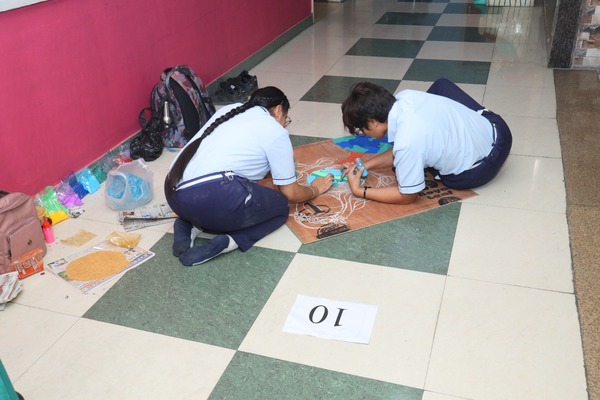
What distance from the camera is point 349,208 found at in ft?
8.50

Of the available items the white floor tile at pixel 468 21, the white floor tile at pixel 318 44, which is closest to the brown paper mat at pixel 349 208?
the white floor tile at pixel 318 44

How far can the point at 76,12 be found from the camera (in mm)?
2760

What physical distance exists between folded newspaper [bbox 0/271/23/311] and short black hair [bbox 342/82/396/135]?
4.80 ft

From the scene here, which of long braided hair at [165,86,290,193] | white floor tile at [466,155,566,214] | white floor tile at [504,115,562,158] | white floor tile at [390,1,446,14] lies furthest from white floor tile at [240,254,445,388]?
white floor tile at [390,1,446,14]

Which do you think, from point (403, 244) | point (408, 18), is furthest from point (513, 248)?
point (408, 18)

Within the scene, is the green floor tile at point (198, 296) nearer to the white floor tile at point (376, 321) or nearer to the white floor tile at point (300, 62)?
the white floor tile at point (376, 321)

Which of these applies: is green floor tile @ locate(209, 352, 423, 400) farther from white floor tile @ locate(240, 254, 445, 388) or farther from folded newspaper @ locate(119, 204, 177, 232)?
folded newspaper @ locate(119, 204, 177, 232)

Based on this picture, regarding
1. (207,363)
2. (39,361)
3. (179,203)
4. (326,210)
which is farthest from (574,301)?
(39,361)

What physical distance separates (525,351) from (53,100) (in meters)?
2.30

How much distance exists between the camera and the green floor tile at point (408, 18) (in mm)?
5680

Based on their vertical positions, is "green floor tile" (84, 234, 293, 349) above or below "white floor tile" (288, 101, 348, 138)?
below

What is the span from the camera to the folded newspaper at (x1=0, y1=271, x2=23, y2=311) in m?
2.11

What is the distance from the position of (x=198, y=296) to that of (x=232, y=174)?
497mm

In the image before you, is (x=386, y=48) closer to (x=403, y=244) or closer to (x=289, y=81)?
(x=289, y=81)
